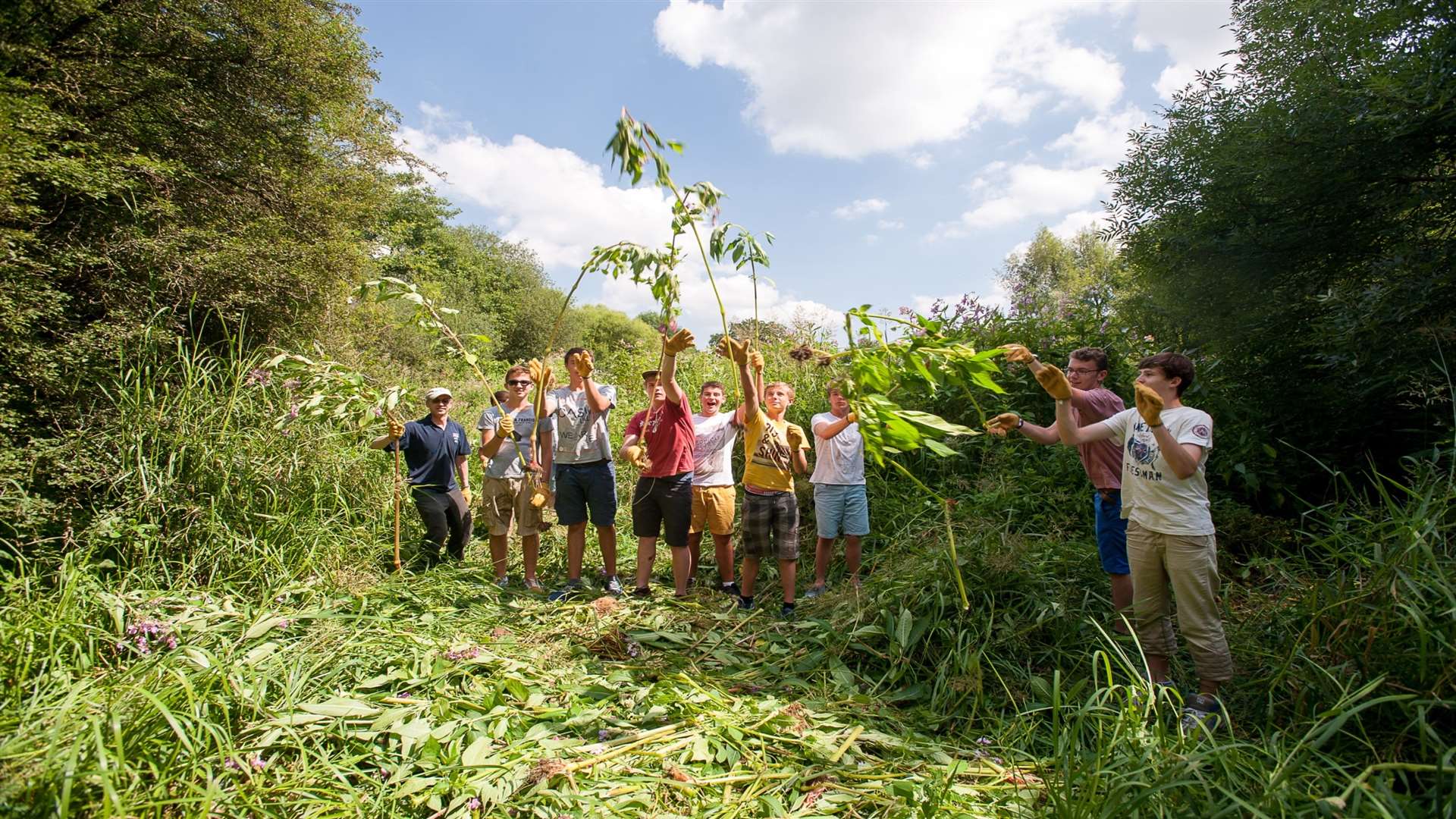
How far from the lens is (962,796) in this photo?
6.98 feet

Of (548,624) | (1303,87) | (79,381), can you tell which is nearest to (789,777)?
(548,624)

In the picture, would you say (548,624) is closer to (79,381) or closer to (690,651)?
(690,651)

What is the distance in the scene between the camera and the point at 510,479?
4863mm

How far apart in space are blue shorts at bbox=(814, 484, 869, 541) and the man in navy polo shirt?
271cm

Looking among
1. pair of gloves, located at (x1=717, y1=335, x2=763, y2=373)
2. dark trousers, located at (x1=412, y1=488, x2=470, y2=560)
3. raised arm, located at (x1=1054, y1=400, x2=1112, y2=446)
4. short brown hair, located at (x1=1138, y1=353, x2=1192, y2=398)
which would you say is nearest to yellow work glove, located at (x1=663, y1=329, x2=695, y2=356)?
pair of gloves, located at (x1=717, y1=335, x2=763, y2=373)

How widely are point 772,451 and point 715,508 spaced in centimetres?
61

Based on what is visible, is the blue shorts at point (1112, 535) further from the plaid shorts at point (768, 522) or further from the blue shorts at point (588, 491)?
the blue shorts at point (588, 491)

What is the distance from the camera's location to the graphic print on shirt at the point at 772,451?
4.41 metres

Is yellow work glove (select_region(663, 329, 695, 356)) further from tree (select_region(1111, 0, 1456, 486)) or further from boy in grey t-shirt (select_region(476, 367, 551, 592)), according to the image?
tree (select_region(1111, 0, 1456, 486))

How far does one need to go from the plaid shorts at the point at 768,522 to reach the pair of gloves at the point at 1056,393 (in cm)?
164

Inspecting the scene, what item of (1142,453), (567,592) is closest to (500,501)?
(567,592)

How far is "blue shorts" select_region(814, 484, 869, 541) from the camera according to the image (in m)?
4.43

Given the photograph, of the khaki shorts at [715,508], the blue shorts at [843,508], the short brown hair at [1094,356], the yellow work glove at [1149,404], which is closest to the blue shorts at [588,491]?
the khaki shorts at [715,508]

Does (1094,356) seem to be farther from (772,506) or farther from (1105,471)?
(772,506)
